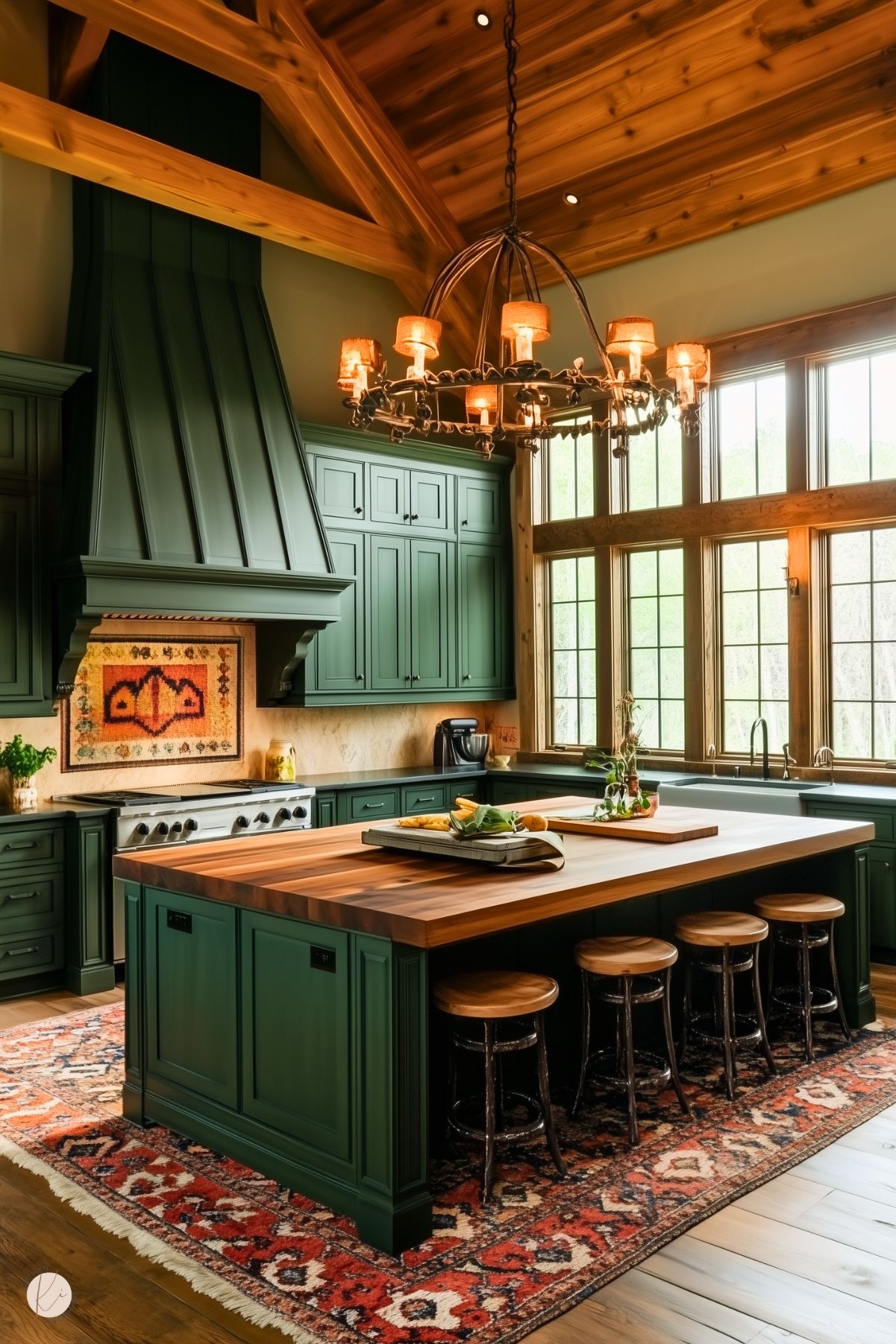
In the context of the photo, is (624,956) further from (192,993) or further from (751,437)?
(751,437)

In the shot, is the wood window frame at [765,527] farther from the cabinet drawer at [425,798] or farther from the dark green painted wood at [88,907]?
the dark green painted wood at [88,907]

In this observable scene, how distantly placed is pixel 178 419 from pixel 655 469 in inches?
118

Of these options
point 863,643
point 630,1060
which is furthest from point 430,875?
point 863,643

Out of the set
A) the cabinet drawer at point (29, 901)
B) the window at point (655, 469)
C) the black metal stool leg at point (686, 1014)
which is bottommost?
the black metal stool leg at point (686, 1014)

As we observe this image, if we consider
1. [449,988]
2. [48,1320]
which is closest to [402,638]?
[449,988]

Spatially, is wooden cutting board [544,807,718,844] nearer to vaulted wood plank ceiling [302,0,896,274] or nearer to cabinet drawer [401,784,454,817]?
cabinet drawer [401,784,454,817]

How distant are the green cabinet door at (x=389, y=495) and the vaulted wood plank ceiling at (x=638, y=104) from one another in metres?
1.78

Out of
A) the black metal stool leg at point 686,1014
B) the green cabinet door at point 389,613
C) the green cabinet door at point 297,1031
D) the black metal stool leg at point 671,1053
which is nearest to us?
the green cabinet door at point 297,1031

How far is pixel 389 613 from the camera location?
695 cm

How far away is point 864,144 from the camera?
5.63m

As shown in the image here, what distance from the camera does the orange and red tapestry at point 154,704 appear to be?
5855 millimetres

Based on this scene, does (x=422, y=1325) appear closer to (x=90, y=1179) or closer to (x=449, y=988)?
(x=449, y=988)

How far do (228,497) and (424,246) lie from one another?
255cm

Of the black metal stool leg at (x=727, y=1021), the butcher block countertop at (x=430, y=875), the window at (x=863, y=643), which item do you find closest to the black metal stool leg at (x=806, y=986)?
the butcher block countertop at (x=430, y=875)
